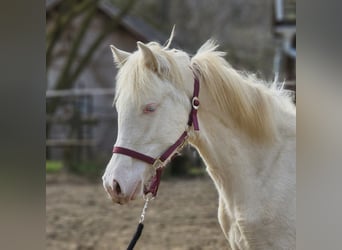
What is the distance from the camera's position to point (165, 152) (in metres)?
1.94

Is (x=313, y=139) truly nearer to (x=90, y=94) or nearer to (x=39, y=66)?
(x=39, y=66)

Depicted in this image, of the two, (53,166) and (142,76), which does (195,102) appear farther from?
(53,166)

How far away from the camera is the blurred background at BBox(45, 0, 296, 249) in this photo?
499 centimetres

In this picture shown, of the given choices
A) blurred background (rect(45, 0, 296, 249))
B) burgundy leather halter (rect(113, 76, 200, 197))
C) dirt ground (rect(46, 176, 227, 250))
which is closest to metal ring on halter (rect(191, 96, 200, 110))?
burgundy leather halter (rect(113, 76, 200, 197))

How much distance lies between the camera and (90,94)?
1145 centimetres

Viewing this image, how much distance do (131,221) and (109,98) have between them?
7.68 m

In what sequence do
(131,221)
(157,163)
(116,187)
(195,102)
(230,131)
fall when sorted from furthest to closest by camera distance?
(131,221) < (230,131) < (195,102) < (157,163) < (116,187)

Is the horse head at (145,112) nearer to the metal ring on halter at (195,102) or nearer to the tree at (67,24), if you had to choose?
the metal ring on halter at (195,102)

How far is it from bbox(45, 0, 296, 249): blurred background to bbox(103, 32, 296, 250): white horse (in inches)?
22.1

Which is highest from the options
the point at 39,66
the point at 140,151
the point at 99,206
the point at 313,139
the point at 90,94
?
the point at 39,66

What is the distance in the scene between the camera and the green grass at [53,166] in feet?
32.5

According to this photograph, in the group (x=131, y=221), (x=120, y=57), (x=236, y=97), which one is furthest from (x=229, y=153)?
(x=131, y=221)

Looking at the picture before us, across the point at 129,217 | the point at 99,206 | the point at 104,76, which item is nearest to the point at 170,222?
the point at 129,217

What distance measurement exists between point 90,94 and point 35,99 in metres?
10.2
